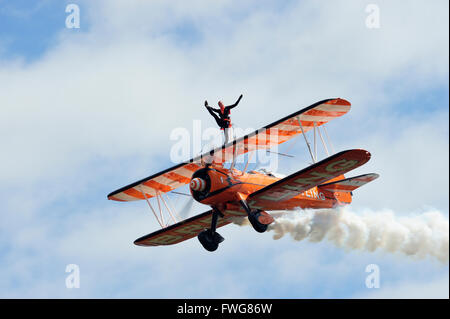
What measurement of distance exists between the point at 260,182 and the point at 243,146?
3.77 ft

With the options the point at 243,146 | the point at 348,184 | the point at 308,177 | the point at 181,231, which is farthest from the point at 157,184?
the point at 308,177

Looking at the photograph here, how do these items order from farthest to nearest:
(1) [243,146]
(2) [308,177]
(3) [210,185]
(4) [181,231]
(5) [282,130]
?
(4) [181,231] < (5) [282,130] < (1) [243,146] < (3) [210,185] < (2) [308,177]

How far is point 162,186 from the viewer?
2917 centimetres

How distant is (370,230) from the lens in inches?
1121

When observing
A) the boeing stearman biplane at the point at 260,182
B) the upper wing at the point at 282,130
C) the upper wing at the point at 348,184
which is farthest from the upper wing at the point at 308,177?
the upper wing at the point at 348,184

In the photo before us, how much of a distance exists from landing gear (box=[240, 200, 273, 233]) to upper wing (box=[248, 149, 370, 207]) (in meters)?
0.42

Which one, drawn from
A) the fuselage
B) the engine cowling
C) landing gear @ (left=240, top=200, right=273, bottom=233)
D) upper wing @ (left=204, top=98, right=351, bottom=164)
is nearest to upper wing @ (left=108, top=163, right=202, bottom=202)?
upper wing @ (left=204, top=98, right=351, bottom=164)

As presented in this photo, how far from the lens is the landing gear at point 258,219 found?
82.1 feet

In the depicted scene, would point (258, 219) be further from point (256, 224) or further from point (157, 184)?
point (157, 184)

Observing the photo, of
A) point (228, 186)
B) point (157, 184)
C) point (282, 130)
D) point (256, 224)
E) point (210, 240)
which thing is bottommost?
point (210, 240)

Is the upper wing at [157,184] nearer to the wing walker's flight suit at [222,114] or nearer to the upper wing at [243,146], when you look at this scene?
the upper wing at [243,146]
